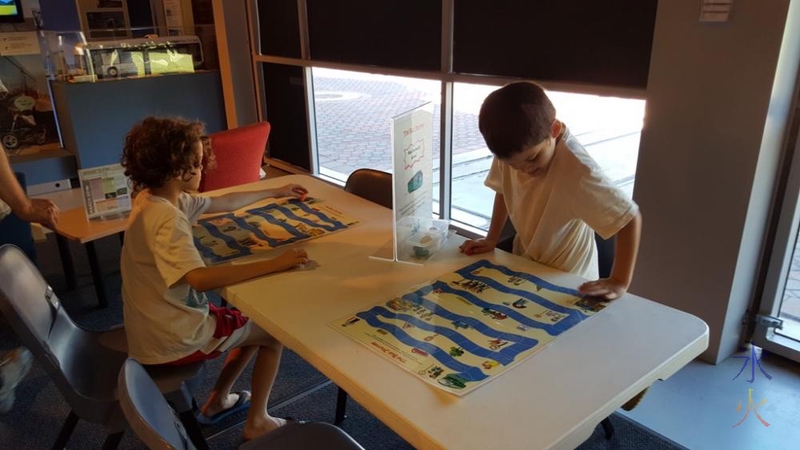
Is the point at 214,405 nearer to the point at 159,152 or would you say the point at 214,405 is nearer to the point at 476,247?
the point at 159,152

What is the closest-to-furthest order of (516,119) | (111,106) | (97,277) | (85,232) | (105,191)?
(516,119), (85,232), (105,191), (97,277), (111,106)

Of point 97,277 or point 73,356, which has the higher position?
point 73,356

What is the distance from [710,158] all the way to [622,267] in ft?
3.15

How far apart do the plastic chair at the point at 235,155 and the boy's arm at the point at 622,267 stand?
2165mm

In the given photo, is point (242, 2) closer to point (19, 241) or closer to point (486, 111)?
point (19, 241)

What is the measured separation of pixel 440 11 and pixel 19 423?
105 inches

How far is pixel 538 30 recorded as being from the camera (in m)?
2.59

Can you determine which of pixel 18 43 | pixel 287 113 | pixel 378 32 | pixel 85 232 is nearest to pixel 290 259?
pixel 85 232

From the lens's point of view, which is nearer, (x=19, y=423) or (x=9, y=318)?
(x=9, y=318)

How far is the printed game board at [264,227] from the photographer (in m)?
1.62

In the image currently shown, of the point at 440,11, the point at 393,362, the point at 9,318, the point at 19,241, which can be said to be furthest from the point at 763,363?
the point at 19,241

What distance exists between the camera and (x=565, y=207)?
1.46m

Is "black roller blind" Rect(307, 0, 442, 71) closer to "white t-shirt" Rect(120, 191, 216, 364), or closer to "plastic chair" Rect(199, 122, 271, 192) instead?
"plastic chair" Rect(199, 122, 271, 192)

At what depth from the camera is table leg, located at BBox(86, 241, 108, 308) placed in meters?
2.82
